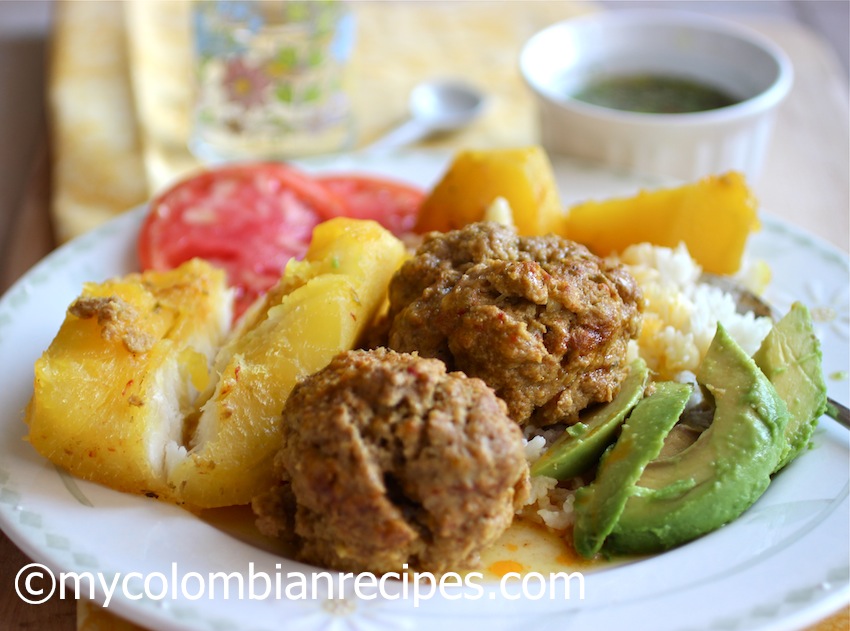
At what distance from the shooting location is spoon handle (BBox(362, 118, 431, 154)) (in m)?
5.17

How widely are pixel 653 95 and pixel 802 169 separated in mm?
1075

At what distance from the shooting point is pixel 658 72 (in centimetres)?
490

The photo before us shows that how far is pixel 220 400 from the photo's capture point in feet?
8.25

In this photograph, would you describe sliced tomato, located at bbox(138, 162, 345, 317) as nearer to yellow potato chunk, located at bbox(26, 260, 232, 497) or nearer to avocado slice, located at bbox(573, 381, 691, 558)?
yellow potato chunk, located at bbox(26, 260, 232, 497)

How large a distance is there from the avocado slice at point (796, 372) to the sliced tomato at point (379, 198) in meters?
1.60

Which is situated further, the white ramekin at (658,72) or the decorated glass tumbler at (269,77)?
the decorated glass tumbler at (269,77)

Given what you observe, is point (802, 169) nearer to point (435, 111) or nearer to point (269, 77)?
point (435, 111)

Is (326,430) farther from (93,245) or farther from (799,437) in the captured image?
(93,245)

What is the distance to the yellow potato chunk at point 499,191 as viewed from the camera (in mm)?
3539

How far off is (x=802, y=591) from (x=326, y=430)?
3.71 ft

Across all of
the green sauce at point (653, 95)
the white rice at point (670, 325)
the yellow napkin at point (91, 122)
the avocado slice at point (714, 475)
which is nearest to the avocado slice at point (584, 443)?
the white rice at point (670, 325)

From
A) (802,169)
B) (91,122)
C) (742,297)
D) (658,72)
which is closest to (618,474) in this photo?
(742,297)

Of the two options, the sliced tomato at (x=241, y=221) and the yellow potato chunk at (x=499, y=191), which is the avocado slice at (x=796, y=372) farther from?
the sliced tomato at (x=241, y=221)

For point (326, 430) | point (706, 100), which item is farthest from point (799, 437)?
point (706, 100)
